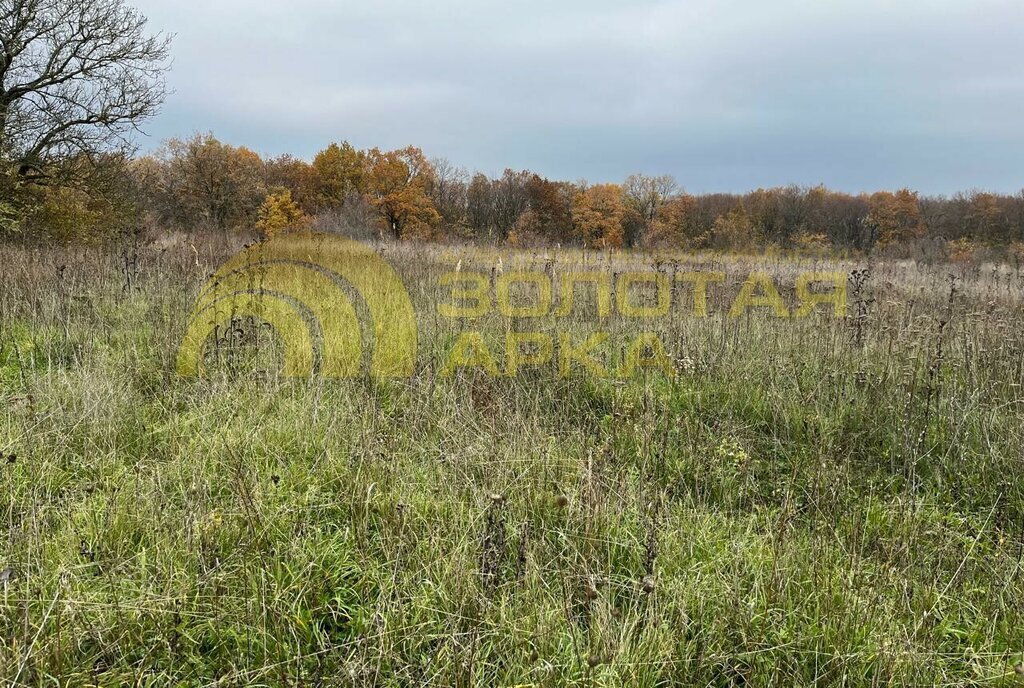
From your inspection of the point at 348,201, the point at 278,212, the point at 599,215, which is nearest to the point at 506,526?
the point at 348,201

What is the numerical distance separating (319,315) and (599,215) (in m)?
37.0

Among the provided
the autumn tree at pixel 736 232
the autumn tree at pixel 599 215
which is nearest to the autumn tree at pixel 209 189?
the autumn tree at pixel 599 215

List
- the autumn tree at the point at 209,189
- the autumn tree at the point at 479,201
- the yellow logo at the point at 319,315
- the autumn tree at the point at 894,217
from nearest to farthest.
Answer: the yellow logo at the point at 319,315 → the autumn tree at the point at 479,201 → the autumn tree at the point at 209,189 → the autumn tree at the point at 894,217

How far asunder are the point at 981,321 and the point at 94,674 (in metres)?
6.66

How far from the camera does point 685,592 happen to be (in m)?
1.90

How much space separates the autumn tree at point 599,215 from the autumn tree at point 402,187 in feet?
33.5

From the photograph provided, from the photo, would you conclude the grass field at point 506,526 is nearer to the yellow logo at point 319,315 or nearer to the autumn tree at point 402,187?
the yellow logo at point 319,315

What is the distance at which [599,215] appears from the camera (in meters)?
40.2

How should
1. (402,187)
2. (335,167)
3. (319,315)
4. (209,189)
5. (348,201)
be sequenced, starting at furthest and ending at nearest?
(335,167) < (402,187) < (209,189) < (348,201) < (319,315)

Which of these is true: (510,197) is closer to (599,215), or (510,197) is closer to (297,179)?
(599,215)

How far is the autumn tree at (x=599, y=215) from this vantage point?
3797cm

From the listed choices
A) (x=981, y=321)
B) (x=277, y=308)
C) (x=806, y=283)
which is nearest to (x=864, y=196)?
(x=806, y=283)

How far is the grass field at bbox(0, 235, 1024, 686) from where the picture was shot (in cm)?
167

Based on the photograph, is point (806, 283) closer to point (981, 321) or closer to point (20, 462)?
point (981, 321)
